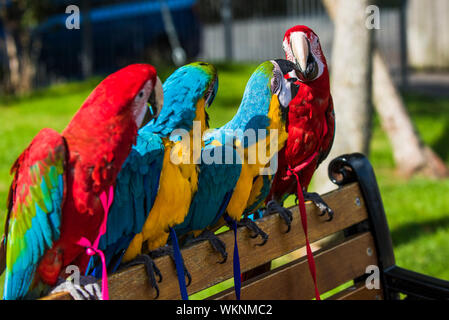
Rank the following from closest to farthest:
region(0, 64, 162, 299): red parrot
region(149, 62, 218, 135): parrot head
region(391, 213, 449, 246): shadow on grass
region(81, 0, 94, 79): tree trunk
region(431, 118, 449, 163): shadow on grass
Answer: region(0, 64, 162, 299): red parrot, region(149, 62, 218, 135): parrot head, region(391, 213, 449, 246): shadow on grass, region(431, 118, 449, 163): shadow on grass, region(81, 0, 94, 79): tree trunk

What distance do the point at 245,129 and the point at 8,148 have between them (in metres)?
3.91

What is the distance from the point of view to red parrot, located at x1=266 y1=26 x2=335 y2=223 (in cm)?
157

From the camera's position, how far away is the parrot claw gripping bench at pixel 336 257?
4.83 feet

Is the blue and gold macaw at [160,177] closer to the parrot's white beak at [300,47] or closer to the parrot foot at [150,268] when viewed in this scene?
the parrot foot at [150,268]

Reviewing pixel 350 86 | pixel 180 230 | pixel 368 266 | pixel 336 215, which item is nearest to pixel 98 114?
pixel 180 230

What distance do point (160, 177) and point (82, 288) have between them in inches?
13.3

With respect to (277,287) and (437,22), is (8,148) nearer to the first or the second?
(277,287)

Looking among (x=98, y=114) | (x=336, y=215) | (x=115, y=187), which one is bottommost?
(x=336, y=215)

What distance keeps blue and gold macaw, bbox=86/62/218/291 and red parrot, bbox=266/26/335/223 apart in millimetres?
279

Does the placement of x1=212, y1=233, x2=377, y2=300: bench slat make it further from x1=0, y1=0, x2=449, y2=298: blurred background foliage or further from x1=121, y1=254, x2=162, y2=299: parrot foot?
x1=0, y1=0, x2=449, y2=298: blurred background foliage

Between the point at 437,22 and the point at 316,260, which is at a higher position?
the point at 437,22

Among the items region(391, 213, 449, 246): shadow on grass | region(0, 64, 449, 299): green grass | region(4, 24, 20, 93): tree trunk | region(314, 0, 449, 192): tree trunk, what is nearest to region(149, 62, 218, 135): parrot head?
region(0, 64, 449, 299): green grass

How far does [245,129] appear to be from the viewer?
157cm

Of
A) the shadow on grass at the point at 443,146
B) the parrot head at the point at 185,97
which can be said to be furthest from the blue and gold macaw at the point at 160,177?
the shadow on grass at the point at 443,146
